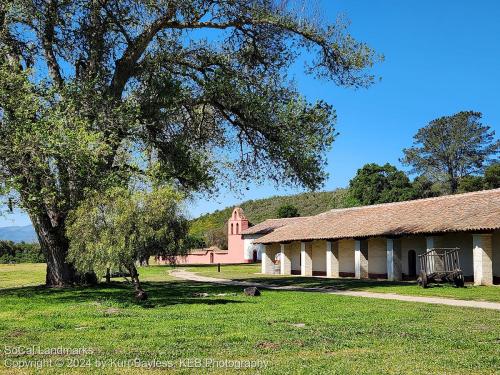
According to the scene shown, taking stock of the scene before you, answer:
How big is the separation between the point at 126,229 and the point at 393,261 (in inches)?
808

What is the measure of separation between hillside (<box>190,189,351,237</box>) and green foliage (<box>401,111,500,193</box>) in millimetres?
21445

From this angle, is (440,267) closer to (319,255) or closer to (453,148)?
(319,255)

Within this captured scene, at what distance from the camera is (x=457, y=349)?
28.8 feet

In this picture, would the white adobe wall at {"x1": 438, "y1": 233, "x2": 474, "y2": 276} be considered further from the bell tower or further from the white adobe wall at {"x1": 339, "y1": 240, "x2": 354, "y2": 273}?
the bell tower

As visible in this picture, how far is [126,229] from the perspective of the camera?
49.5 feet

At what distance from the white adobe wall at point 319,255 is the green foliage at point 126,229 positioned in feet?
84.9

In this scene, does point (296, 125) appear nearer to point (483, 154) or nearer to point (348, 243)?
point (348, 243)

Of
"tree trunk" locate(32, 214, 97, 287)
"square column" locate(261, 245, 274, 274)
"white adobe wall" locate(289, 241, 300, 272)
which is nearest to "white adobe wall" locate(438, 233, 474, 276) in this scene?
"white adobe wall" locate(289, 241, 300, 272)

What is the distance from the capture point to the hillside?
96062 millimetres

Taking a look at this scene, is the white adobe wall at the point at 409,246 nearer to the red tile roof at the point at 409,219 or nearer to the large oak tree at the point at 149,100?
the red tile roof at the point at 409,219

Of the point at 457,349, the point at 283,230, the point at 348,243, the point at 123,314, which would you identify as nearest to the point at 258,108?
the point at 123,314

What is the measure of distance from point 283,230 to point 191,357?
37588 mm

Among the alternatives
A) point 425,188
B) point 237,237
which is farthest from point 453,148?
point 237,237

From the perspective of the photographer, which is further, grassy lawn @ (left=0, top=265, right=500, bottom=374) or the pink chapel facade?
the pink chapel facade
